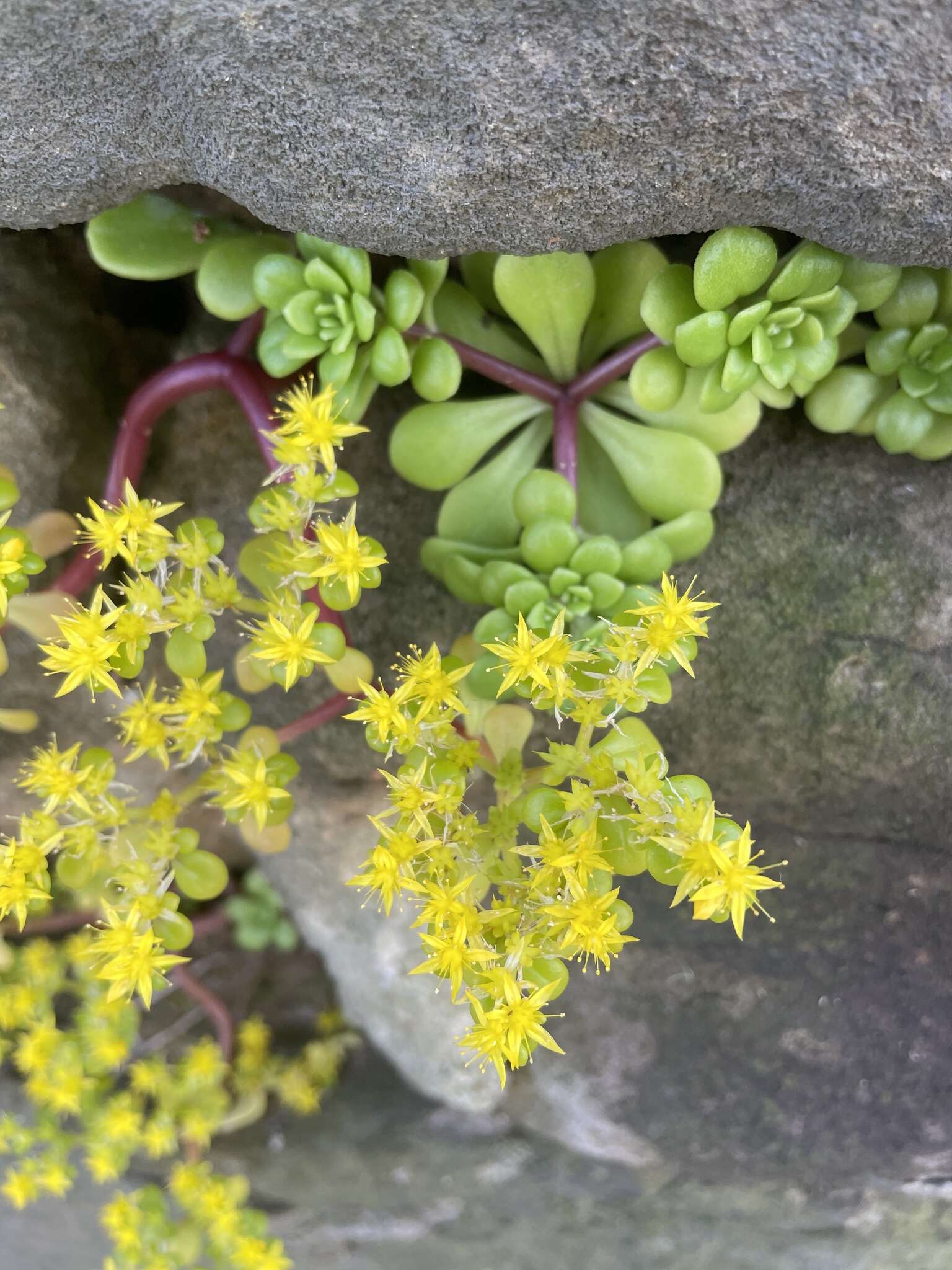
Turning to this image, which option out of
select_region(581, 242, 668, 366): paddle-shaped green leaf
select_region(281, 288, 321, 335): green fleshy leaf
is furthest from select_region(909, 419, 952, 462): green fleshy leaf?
select_region(281, 288, 321, 335): green fleshy leaf

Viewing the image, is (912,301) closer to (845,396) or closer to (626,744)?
(845,396)

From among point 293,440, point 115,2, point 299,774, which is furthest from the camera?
point 299,774

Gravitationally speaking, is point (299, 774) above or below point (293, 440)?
below

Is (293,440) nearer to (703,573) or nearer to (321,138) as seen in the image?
(321,138)

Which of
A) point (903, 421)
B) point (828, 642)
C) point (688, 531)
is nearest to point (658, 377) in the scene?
point (688, 531)

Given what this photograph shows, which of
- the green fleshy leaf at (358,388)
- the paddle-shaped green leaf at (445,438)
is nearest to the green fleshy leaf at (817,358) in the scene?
the paddle-shaped green leaf at (445,438)

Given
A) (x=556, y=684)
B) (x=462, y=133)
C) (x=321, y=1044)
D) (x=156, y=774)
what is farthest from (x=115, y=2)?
(x=321, y=1044)
